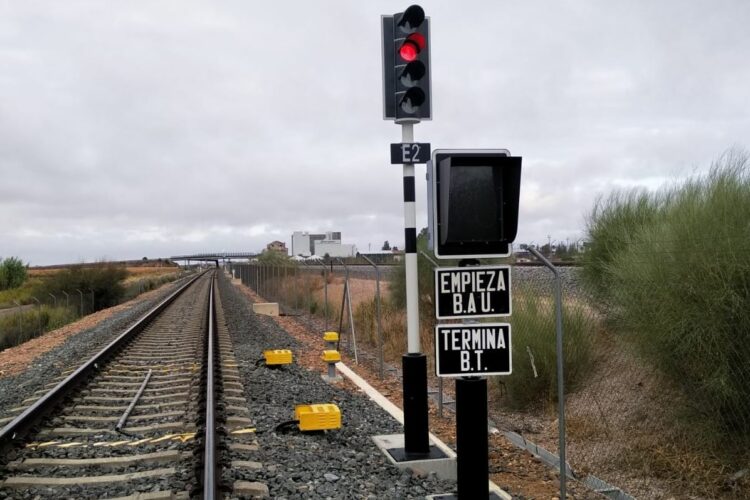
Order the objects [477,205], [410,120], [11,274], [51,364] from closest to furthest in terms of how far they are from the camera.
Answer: [477,205]
[410,120]
[51,364]
[11,274]

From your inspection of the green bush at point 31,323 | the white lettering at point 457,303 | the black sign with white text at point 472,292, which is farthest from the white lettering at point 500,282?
the green bush at point 31,323

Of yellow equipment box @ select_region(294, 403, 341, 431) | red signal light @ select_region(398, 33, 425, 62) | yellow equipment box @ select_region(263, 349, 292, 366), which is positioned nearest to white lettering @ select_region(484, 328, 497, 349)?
red signal light @ select_region(398, 33, 425, 62)

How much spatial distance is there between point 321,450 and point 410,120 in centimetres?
333

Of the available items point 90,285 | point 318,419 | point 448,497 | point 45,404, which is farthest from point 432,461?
point 90,285

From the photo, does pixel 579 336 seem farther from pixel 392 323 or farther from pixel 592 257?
pixel 392 323

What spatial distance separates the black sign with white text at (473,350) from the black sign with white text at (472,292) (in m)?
0.11

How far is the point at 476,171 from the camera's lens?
168 inches

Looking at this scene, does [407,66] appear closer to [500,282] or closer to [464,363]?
[500,282]

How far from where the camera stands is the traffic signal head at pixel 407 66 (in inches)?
238

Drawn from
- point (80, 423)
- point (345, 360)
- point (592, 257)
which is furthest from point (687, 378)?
point (345, 360)

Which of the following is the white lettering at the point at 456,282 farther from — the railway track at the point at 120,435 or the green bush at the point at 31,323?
the green bush at the point at 31,323

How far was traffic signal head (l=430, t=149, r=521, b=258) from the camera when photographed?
4242mm

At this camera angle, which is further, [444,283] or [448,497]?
[448,497]

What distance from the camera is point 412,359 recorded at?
6.26m
